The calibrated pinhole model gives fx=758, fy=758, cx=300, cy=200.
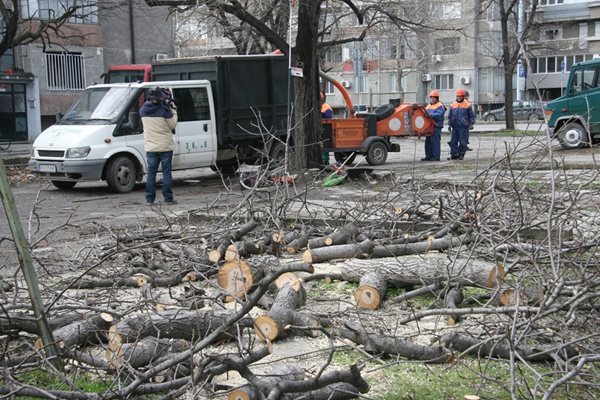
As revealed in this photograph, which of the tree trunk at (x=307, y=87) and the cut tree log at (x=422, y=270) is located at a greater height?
the tree trunk at (x=307, y=87)

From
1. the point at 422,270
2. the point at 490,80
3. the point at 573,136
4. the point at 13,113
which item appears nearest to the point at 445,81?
the point at 490,80

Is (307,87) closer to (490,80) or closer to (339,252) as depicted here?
(339,252)

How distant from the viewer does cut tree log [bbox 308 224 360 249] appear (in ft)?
22.7

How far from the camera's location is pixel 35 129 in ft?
118

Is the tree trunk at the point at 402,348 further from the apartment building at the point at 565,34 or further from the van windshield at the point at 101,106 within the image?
the apartment building at the point at 565,34

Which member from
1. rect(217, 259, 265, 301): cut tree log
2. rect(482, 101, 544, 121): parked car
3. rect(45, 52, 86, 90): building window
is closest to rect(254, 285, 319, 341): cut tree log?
rect(217, 259, 265, 301): cut tree log

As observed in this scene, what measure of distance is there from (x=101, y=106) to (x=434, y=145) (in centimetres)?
875

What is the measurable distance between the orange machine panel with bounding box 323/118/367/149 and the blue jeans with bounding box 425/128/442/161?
2.04 m

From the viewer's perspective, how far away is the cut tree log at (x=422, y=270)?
5445 mm

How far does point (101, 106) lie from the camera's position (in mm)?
14266

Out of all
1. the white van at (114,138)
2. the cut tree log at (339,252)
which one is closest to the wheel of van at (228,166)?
the white van at (114,138)

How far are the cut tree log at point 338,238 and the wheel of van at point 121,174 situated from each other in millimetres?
7685

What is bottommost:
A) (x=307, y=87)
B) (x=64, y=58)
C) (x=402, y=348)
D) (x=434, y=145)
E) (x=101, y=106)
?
(x=402, y=348)

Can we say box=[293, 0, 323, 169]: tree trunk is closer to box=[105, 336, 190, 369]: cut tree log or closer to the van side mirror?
the van side mirror
